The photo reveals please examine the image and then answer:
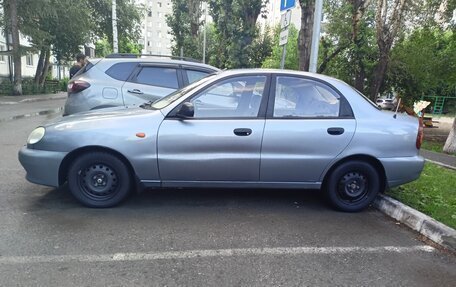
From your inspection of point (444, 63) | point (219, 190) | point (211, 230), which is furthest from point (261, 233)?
point (444, 63)

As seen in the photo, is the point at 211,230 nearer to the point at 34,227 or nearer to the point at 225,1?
the point at 34,227

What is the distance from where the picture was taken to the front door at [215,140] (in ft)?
14.3

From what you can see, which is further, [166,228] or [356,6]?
[356,6]

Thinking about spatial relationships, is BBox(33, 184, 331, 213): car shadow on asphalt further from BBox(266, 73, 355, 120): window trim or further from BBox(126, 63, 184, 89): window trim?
BBox(126, 63, 184, 89): window trim

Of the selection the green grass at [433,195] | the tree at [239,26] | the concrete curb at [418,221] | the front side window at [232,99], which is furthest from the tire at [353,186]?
the tree at [239,26]

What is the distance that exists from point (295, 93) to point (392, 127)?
1.24 meters

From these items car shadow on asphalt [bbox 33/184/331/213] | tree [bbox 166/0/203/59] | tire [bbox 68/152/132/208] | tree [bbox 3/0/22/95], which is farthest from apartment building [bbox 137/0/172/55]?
tire [bbox 68/152/132/208]

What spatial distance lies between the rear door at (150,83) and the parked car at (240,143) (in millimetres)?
2117

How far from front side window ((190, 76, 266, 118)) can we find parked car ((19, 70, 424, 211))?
0.01 meters

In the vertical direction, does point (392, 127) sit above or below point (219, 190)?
above

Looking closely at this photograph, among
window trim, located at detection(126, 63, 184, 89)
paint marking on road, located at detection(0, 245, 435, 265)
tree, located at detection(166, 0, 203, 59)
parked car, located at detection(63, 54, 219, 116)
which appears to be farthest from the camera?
tree, located at detection(166, 0, 203, 59)

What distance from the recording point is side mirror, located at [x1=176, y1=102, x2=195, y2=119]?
430cm

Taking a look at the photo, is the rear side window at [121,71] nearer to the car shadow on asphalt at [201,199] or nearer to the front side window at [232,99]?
the car shadow on asphalt at [201,199]

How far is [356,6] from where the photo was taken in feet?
45.8
